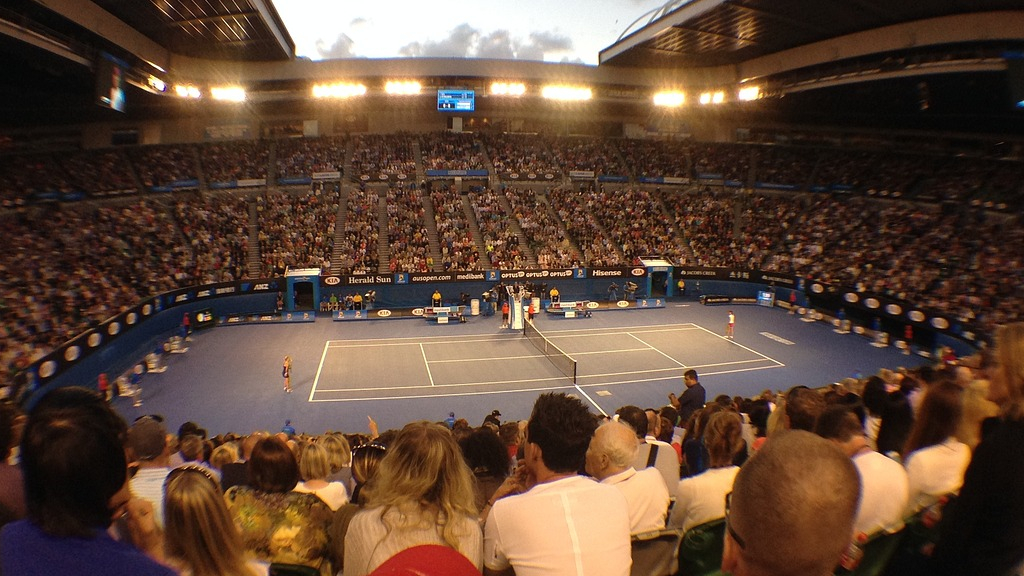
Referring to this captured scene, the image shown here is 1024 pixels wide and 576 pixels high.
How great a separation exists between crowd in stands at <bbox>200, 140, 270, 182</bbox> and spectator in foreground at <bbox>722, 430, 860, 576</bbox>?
165 ft

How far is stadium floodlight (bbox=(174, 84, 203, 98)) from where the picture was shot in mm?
38581

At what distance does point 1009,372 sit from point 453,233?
38710mm

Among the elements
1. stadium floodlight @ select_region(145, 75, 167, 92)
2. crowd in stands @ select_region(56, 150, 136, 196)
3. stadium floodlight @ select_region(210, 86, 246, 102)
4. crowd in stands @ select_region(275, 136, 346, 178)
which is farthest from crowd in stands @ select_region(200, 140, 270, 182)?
stadium floodlight @ select_region(145, 75, 167, 92)

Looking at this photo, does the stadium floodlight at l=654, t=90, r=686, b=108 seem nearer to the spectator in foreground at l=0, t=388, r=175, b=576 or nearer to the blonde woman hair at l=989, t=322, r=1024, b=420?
the blonde woman hair at l=989, t=322, r=1024, b=420

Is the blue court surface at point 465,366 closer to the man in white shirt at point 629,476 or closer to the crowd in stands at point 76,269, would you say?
the crowd in stands at point 76,269

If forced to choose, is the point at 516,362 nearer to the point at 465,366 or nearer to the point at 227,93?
the point at 465,366

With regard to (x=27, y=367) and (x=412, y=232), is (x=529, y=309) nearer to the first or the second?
(x=412, y=232)

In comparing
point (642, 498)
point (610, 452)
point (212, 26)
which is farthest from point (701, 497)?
point (212, 26)

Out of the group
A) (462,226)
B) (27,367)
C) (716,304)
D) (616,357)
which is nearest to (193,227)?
(462,226)

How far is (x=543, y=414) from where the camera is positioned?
3.81 m

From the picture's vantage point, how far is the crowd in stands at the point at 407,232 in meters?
38.0

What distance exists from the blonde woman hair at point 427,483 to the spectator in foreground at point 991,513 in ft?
9.66

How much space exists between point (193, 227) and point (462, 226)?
18336 mm

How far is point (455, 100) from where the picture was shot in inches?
1900
